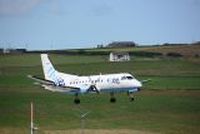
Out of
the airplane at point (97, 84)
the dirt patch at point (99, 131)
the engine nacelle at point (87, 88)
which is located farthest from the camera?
the engine nacelle at point (87, 88)

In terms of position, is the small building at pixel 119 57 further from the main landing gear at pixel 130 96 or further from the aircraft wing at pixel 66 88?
the main landing gear at pixel 130 96

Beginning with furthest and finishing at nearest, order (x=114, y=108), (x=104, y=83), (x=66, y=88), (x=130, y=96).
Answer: (x=66, y=88)
(x=104, y=83)
(x=130, y=96)
(x=114, y=108)

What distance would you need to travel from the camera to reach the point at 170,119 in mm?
45875

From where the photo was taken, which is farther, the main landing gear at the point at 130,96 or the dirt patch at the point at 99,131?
the main landing gear at the point at 130,96

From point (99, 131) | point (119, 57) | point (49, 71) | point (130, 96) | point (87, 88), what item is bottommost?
point (99, 131)

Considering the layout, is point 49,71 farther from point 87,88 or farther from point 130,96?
point 130,96

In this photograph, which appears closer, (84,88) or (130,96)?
(130,96)

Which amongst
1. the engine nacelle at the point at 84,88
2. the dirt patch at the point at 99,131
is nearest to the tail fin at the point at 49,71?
the engine nacelle at the point at 84,88

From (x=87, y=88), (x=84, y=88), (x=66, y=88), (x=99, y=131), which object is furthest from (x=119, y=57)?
(x=99, y=131)

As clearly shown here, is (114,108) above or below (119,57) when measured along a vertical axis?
below

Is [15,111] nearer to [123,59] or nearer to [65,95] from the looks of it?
[65,95]

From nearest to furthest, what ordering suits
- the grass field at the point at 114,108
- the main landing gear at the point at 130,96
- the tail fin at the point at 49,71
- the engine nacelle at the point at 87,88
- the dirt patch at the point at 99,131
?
the dirt patch at the point at 99,131 → the grass field at the point at 114,108 → the main landing gear at the point at 130,96 → the engine nacelle at the point at 87,88 → the tail fin at the point at 49,71

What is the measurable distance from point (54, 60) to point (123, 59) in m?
14.3

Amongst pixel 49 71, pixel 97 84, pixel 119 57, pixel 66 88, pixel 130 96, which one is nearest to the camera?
pixel 130 96
